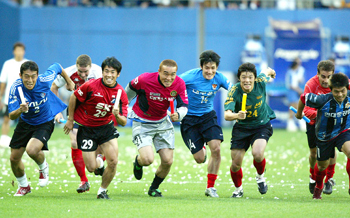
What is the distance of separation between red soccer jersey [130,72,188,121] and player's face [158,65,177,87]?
8 centimetres

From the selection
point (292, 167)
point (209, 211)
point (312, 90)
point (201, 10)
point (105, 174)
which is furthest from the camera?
point (201, 10)

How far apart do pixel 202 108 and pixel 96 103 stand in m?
1.85

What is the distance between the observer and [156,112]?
26.7ft

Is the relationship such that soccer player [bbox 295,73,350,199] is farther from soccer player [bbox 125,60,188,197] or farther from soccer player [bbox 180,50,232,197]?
soccer player [bbox 125,60,188,197]

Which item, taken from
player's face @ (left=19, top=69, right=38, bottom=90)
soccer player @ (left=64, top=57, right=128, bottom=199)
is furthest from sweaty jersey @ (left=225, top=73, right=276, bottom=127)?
player's face @ (left=19, top=69, right=38, bottom=90)

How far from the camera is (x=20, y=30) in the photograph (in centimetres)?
2633

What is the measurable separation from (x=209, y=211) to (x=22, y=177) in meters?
3.04

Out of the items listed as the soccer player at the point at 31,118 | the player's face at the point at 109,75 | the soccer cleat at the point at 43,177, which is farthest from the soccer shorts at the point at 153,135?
the soccer cleat at the point at 43,177

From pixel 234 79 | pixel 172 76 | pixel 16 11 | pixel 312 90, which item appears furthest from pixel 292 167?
pixel 16 11

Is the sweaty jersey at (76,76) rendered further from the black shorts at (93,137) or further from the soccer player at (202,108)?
the soccer player at (202,108)

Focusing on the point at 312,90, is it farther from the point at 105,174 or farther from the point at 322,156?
the point at 105,174

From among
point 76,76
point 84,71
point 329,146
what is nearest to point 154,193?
point 84,71

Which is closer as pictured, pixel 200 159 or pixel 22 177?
pixel 22 177

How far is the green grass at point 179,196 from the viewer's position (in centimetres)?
657
